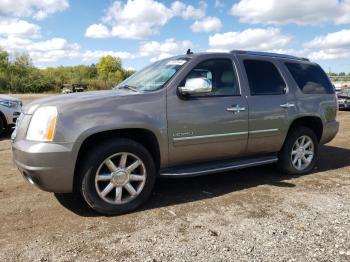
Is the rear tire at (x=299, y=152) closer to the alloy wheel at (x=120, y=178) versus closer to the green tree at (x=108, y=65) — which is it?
the alloy wheel at (x=120, y=178)

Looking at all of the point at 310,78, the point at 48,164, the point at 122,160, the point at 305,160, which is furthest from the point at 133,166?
the point at 310,78

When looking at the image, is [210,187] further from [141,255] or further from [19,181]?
[19,181]

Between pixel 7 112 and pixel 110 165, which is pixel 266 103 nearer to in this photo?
pixel 110 165

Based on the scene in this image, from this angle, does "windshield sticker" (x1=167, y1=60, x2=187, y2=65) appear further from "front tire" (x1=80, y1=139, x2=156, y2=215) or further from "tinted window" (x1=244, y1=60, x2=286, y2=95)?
"front tire" (x1=80, y1=139, x2=156, y2=215)

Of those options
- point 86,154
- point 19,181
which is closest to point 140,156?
point 86,154

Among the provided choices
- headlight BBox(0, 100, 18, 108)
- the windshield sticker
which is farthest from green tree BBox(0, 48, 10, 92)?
the windshield sticker

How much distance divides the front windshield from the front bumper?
132 cm

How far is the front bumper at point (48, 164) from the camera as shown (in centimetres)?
372

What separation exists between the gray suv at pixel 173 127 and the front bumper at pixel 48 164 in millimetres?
10

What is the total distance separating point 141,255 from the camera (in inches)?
126

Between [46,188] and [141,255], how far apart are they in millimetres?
1318

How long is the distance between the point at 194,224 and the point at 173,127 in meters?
1.17

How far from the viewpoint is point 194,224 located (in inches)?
152

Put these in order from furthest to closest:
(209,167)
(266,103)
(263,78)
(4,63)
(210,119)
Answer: (4,63) < (263,78) < (266,103) < (209,167) < (210,119)
